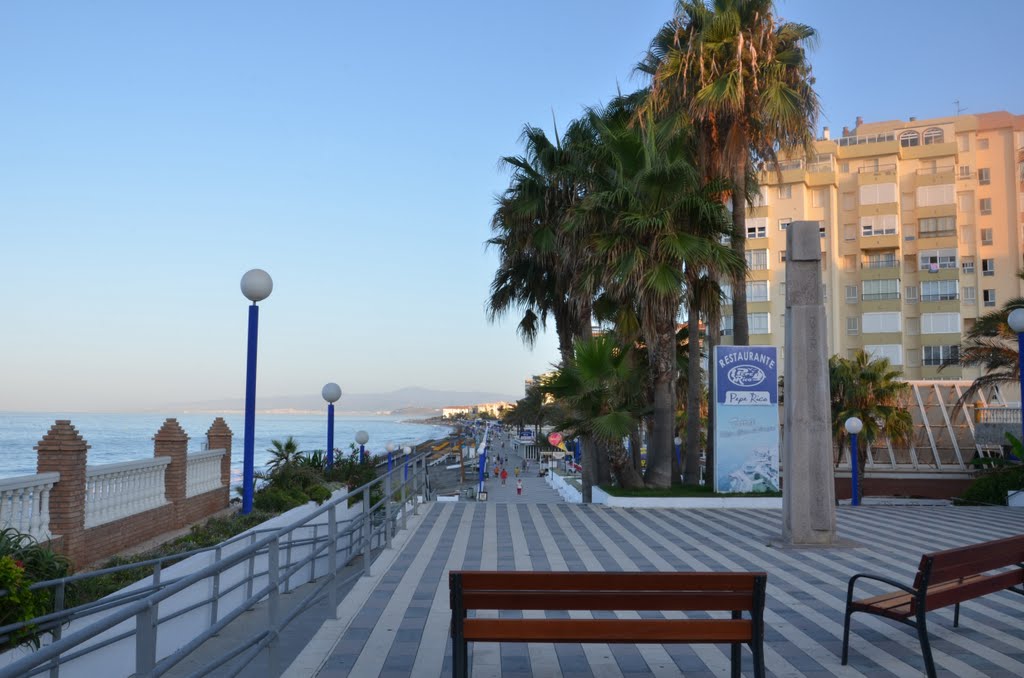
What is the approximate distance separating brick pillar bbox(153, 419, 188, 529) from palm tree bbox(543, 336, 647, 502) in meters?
7.86

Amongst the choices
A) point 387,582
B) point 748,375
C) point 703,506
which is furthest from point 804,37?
point 387,582

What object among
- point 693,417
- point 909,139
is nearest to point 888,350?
point 909,139

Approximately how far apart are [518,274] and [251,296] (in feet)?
48.3

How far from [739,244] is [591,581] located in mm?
17216

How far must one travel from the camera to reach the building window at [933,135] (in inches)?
2366

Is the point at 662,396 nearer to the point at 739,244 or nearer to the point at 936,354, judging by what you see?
the point at 739,244

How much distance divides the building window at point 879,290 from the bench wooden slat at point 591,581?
189 feet

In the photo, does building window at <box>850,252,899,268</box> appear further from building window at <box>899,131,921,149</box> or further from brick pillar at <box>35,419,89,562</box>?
brick pillar at <box>35,419,89,562</box>

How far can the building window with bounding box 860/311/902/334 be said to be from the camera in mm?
57344

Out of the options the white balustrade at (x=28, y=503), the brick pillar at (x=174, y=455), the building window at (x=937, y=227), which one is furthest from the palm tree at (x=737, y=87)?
the building window at (x=937, y=227)

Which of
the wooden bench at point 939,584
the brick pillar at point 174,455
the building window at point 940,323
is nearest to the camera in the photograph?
the wooden bench at point 939,584

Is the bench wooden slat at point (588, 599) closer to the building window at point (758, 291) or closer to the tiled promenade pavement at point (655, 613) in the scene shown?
the tiled promenade pavement at point (655, 613)

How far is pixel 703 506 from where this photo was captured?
17.4 metres

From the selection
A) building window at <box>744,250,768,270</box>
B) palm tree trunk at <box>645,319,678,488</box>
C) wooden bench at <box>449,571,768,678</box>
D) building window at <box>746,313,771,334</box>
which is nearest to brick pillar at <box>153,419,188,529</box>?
wooden bench at <box>449,571,768,678</box>
